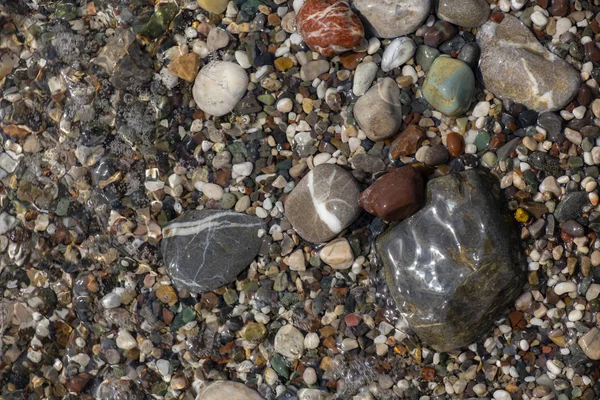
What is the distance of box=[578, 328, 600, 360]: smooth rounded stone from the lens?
3.16 meters

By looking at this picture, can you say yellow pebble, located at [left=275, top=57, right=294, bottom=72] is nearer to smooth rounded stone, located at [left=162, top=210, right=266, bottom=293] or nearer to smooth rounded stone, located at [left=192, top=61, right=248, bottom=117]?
smooth rounded stone, located at [left=192, top=61, right=248, bottom=117]

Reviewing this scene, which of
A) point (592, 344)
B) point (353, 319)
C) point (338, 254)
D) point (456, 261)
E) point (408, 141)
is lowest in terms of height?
point (353, 319)

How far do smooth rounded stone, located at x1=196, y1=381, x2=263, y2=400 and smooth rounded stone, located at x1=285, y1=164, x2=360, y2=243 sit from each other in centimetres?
88

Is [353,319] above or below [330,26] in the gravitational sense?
below

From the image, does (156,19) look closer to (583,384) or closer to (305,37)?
(305,37)

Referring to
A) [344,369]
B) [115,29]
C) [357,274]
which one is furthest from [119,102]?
[344,369]

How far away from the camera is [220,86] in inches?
141

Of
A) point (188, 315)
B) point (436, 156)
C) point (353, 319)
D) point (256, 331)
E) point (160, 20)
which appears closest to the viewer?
point (436, 156)

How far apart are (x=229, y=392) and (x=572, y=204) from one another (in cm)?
201

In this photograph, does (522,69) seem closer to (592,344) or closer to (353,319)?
(592,344)

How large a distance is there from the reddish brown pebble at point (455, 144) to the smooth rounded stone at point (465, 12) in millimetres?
581

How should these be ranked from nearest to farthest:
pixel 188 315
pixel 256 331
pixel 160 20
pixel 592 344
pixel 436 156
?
pixel 592 344, pixel 436 156, pixel 256 331, pixel 188 315, pixel 160 20

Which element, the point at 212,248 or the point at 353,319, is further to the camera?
the point at 212,248

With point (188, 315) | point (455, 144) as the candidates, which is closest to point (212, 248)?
point (188, 315)
